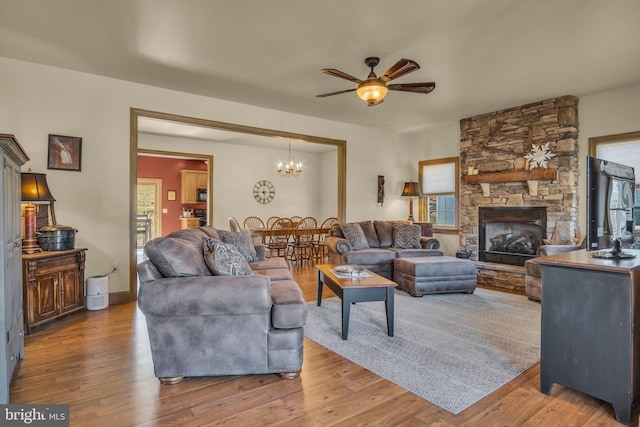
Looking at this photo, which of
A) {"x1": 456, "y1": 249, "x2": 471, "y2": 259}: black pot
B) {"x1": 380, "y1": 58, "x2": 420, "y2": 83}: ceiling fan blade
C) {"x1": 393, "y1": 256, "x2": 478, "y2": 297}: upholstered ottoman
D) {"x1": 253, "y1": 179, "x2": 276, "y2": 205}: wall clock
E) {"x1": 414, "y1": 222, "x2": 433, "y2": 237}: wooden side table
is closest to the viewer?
{"x1": 380, "y1": 58, "x2": 420, "y2": 83}: ceiling fan blade

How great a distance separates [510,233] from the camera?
585cm

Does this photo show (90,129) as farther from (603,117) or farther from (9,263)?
(603,117)

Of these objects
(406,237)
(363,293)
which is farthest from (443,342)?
(406,237)

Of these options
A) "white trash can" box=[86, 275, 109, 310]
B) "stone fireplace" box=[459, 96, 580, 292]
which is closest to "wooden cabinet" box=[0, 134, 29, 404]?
"white trash can" box=[86, 275, 109, 310]

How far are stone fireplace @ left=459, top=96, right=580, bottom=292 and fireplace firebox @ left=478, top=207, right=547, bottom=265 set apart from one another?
16 millimetres

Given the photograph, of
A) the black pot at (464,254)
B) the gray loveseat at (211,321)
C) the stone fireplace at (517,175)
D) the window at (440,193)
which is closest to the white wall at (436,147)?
the window at (440,193)

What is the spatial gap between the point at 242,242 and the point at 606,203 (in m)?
A: 3.62

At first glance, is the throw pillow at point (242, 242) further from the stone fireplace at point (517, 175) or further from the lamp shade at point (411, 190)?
the lamp shade at point (411, 190)

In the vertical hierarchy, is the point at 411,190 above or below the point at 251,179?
below

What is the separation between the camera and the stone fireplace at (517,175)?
201 inches

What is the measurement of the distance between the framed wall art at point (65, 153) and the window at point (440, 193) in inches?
240

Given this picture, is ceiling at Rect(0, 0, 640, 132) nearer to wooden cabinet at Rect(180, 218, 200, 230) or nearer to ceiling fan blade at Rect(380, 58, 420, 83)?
ceiling fan blade at Rect(380, 58, 420, 83)

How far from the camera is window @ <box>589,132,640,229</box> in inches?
183

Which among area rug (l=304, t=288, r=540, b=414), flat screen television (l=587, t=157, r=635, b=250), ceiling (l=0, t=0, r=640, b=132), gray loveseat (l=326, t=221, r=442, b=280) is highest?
ceiling (l=0, t=0, r=640, b=132)
